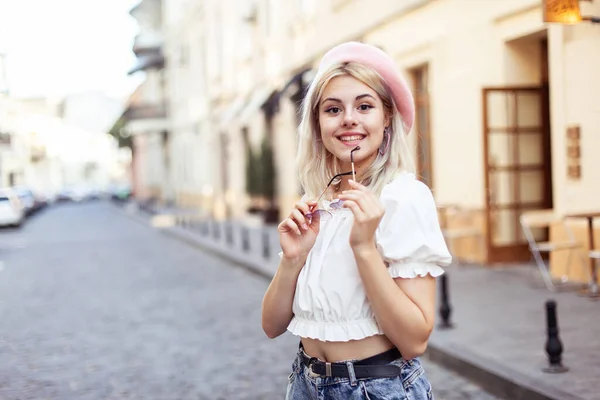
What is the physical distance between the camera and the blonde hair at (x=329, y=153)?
2.27 metres

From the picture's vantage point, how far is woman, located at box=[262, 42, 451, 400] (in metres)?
2.11

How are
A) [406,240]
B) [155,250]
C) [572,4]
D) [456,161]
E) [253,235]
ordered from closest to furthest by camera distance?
[406,240]
[572,4]
[456,161]
[155,250]
[253,235]

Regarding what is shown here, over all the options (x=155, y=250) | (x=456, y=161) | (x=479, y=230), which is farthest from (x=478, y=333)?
(x=155, y=250)

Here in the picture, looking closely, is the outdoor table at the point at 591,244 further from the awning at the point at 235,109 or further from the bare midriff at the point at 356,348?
the awning at the point at 235,109

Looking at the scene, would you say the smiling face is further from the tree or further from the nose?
the tree

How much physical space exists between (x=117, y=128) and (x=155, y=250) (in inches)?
1843

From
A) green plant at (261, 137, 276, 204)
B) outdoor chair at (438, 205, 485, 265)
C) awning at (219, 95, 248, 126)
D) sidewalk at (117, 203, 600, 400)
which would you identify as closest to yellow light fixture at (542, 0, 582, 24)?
sidewalk at (117, 203, 600, 400)

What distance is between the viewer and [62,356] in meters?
7.96

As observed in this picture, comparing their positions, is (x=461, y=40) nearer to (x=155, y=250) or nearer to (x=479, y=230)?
(x=479, y=230)

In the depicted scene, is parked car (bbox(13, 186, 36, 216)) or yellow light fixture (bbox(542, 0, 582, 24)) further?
parked car (bbox(13, 186, 36, 216))

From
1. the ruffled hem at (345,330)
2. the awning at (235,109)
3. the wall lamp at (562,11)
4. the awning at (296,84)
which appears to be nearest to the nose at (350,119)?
the ruffled hem at (345,330)

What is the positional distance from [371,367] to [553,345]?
4123 millimetres

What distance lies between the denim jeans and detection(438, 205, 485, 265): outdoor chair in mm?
10064

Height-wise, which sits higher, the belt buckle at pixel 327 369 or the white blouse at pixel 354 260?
A: the white blouse at pixel 354 260
